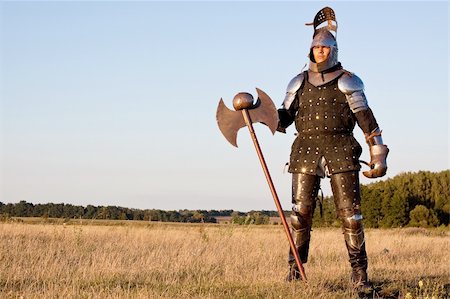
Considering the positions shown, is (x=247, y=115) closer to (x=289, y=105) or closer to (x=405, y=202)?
(x=289, y=105)

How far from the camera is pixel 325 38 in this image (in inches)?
276

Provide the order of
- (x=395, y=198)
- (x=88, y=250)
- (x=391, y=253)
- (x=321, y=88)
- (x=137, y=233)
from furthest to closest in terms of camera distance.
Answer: (x=395, y=198) → (x=137, y=233) → (x=391, y=253) → (x=88, y=250) → (x=321, y=88)

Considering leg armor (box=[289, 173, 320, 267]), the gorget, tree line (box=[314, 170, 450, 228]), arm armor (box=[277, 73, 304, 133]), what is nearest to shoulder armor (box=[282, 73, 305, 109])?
arm armor (box=[277, 73, 304, 133])

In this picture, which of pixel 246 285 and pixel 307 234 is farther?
pixel 307 234

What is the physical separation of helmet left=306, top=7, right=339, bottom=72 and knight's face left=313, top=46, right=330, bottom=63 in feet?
0.12

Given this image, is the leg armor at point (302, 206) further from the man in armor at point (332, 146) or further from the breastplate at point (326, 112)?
the breastplate at point (326, 112)

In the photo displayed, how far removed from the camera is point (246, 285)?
6.42m

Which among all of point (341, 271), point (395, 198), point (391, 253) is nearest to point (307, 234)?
point (341, 271)

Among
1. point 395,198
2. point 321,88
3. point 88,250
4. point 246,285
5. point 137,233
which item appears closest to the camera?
point 246,285

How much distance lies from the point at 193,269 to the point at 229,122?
2.16 metres

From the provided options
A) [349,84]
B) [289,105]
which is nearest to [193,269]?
[289,105]

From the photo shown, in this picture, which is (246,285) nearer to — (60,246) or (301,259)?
(301,259)

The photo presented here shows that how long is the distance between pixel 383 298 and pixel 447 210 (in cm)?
3157

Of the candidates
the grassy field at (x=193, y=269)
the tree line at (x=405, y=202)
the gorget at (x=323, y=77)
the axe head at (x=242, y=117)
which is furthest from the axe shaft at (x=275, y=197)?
the tree line at (x=405, y=202)
